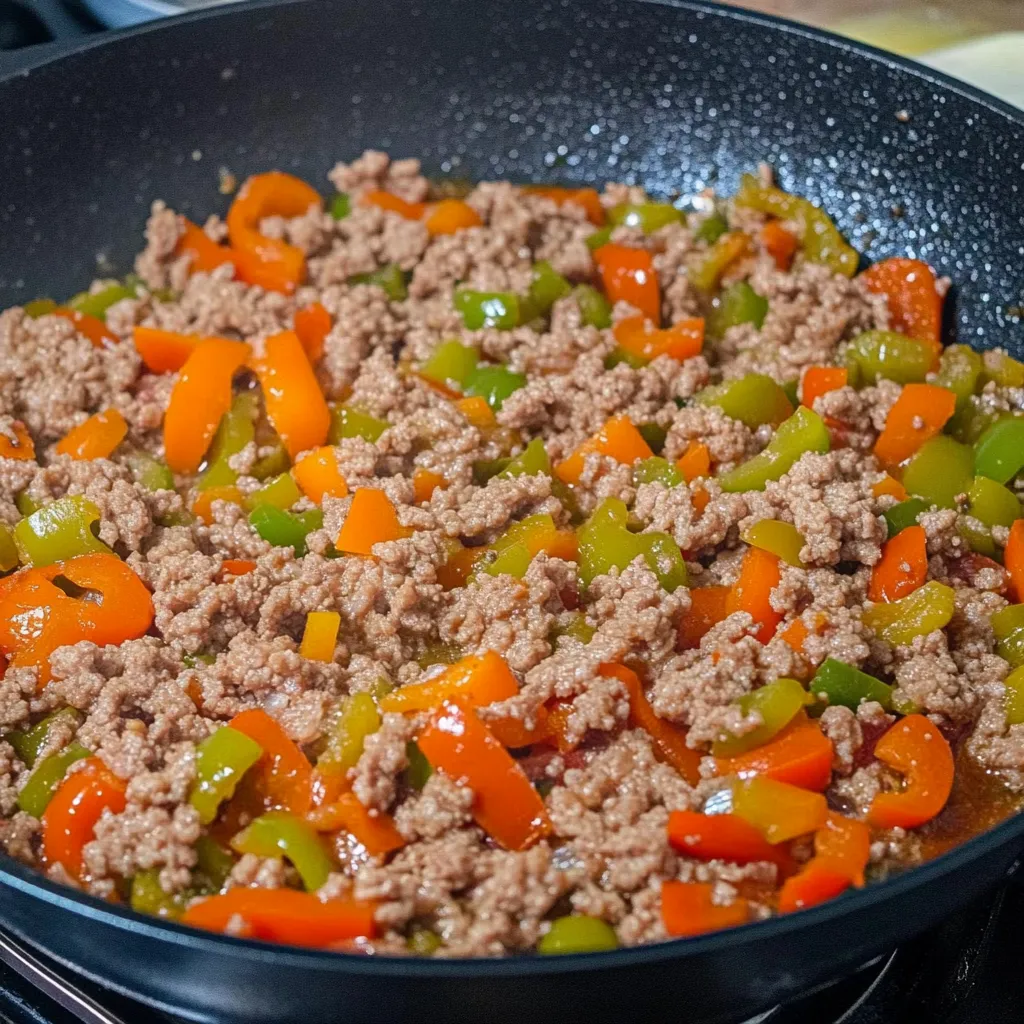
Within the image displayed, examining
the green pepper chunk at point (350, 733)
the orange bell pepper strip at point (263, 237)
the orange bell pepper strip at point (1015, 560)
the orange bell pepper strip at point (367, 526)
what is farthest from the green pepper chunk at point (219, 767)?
the orange bell pepper strip at point (1015, 560)

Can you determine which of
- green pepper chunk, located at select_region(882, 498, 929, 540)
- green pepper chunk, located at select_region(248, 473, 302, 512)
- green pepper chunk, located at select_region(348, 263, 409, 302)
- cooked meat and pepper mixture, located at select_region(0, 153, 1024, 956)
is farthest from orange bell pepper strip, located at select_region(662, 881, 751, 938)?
green pepper chunk, located at select_region(348, 263, 409, 302)

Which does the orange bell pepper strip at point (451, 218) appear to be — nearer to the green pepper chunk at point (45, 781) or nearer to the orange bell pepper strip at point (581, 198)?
the orange bell pepper strip at point (581, 198)

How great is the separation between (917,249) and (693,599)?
1.32 metres

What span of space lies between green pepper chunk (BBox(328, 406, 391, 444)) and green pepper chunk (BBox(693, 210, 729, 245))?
1076mm

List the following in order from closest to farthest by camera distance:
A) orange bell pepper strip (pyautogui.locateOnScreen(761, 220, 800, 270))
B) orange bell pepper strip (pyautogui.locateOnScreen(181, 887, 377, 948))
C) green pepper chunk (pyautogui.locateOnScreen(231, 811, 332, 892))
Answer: orange bell pepper strip (pyautogui.locateOnScreen(181, 887, 377, 948)), green pepper chunk (pyautogui.locateOnScreen(231, 811, 332, 892)), orange bell pepper strip (pyautogui.locateOnScreen(761, 220, 800, 270))

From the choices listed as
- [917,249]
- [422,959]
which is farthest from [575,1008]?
[917,249]

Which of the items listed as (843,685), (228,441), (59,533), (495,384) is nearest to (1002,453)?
(843,685)

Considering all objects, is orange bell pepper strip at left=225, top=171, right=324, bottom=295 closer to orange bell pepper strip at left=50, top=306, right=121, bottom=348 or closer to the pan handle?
orange bell pepper strip at left=50, top=306, right=121, bottom=348

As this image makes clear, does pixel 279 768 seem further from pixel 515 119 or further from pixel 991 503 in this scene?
pixel 515 119

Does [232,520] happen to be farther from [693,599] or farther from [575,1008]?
[575,1008]

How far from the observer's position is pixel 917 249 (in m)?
3.19

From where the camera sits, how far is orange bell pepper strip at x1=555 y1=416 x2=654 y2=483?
8.99 feet

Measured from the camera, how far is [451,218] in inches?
130

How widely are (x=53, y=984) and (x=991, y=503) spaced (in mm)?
2075
